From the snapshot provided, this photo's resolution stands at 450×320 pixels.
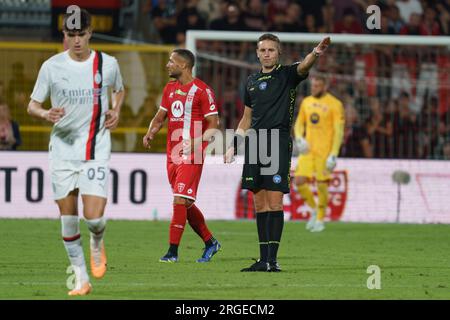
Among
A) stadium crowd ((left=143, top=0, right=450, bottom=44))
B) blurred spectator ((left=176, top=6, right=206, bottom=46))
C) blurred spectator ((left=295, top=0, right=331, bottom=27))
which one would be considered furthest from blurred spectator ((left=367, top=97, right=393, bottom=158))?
blurred spectator ((left=176, top=6, right=206, bottom=46))

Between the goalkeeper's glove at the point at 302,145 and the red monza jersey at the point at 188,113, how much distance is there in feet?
19.2

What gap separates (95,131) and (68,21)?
2.85 feet

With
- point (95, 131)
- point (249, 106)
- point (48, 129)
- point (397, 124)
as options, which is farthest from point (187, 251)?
point (397, 124)

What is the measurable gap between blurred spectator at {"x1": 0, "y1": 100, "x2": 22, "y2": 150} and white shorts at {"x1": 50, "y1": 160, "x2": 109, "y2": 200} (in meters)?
11.3

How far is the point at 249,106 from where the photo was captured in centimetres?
1213

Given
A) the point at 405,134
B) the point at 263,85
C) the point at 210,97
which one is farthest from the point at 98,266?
the point at 405,134

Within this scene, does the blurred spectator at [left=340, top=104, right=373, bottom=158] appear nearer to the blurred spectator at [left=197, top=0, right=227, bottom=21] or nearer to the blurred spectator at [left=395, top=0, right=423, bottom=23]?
the blurred spectator at [left=395, top=0, right=423, bottom=23]

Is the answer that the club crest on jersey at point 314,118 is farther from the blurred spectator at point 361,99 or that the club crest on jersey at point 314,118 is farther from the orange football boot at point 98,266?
the orange football boot at point 98,266

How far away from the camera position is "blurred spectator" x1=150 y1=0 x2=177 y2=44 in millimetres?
23891

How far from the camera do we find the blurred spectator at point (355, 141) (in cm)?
2241

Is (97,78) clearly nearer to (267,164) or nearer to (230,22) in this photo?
(267,164)

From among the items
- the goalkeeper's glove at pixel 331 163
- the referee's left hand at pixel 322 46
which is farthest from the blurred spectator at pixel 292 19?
the referee's left hand at pixel 322 46

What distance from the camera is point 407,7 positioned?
25.3m

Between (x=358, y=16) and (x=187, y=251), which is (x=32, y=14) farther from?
(x=187, y=251)
